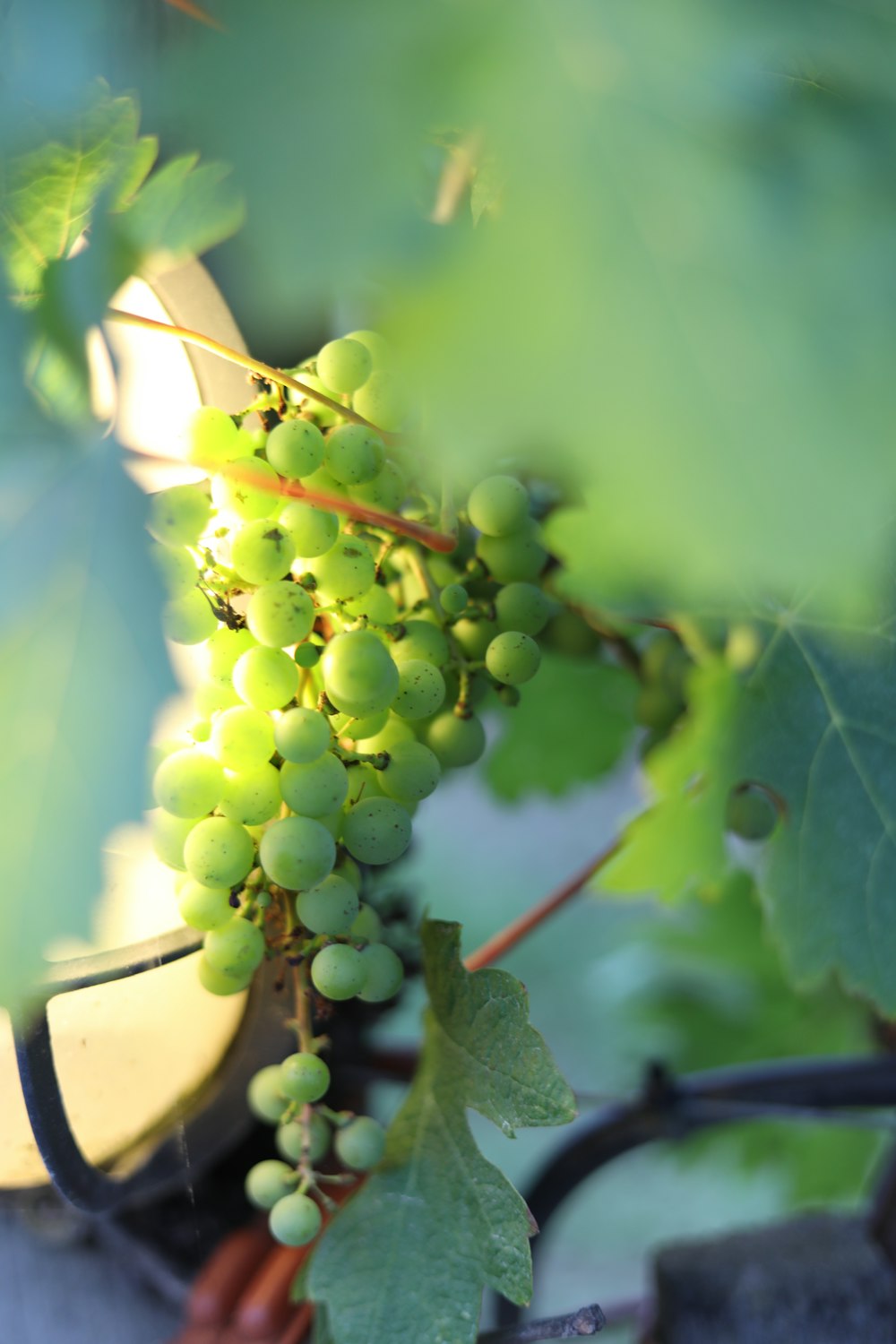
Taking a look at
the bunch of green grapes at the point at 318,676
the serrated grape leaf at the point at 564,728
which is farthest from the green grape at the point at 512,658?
the serrated grape leaf at the point at 564,728

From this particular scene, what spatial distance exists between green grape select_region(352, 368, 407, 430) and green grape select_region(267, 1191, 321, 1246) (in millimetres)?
256

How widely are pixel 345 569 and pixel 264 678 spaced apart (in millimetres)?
39

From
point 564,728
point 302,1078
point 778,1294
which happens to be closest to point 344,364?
point 302,1078

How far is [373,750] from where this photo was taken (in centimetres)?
34

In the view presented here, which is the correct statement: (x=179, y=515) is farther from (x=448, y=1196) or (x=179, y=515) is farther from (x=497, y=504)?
(x=448, y=1196)

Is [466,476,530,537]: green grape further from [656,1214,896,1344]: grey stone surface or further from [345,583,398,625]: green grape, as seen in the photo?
[656,1214,896,1344]: grey stone surface

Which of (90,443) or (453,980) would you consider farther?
(453,980)

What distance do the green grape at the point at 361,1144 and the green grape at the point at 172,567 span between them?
220 mm

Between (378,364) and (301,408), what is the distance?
27 mm

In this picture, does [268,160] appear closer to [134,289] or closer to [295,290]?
[295,290]

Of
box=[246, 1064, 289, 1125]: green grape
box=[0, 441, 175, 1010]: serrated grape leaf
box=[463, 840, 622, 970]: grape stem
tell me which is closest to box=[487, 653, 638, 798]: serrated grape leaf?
box=[463, 840, 622, 970]: grape stem

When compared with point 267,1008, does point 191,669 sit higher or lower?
higher

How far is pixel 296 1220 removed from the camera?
354 millimetres

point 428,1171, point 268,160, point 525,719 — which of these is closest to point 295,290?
point 268,160
